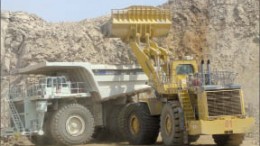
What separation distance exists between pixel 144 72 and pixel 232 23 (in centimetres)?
1178

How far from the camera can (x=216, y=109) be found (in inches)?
560

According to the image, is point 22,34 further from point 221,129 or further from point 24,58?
point 221,129

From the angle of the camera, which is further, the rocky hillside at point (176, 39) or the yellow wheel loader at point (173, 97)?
the rocky hillside at point (176, 39)

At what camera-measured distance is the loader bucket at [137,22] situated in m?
18.2

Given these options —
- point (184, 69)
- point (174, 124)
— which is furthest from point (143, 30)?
point (174, 124)

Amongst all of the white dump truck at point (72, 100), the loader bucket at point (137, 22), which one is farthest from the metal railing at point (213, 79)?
the white dump truck at point (72, 100)

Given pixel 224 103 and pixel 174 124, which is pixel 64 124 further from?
pixel 224 103

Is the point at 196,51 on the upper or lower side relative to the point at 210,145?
upper

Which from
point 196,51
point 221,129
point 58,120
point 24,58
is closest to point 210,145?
point 221,129

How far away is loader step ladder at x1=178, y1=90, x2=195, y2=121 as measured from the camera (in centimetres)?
1462

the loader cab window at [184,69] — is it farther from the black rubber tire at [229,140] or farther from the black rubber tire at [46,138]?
the black rubber tire at [46,138]

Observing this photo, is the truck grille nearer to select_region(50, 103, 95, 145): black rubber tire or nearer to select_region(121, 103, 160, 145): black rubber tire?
select_region(121, 103, 160, 145): black rubber tire

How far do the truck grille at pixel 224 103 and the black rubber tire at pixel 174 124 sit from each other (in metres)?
0.89

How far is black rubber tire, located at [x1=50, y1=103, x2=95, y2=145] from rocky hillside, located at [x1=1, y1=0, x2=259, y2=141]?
29.1ft
